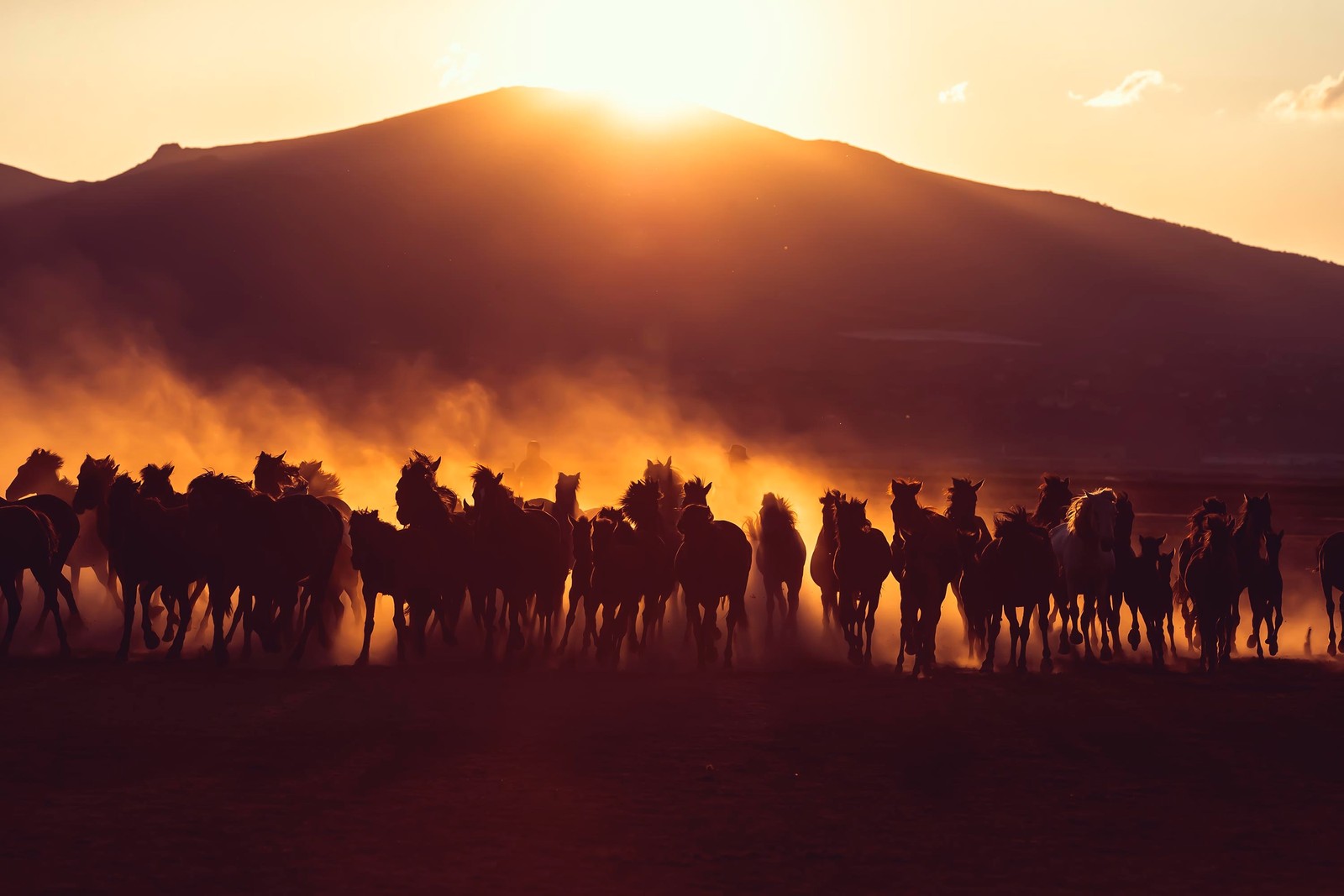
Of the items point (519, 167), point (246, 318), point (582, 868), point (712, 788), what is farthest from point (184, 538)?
point (519, 167)

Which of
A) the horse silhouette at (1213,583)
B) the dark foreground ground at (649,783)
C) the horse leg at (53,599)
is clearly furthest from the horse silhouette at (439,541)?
the horse silhouette at (1213,583)

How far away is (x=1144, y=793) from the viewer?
468 inches

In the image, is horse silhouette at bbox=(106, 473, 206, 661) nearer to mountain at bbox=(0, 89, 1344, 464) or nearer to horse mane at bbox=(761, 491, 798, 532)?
horse mane at bbox=(761, 491, 798, 532)

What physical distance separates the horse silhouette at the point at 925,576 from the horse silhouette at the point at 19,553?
33.0 feet

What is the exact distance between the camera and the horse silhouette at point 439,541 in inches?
724

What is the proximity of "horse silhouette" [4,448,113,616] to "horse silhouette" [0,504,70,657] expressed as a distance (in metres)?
3.79

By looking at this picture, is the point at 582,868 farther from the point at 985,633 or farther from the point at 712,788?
the point at 985,633

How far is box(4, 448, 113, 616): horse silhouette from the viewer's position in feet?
73.4

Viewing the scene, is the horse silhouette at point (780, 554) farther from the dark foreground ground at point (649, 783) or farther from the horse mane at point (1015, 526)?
the dark foreground ground at point (649, 783)

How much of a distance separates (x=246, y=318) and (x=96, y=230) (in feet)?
83.1

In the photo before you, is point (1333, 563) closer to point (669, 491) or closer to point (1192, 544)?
point (1192, 544)

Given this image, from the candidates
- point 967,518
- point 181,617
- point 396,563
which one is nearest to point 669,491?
point 967,518

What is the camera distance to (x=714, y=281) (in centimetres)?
12938

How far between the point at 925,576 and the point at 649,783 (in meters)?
6.91
